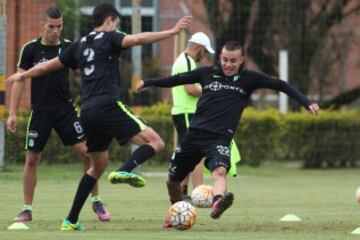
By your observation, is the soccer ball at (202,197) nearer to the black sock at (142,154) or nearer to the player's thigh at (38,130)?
the black sock at (142,154)

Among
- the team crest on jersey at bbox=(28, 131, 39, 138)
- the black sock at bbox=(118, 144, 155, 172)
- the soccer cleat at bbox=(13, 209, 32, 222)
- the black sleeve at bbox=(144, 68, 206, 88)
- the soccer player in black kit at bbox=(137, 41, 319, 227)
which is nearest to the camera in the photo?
the black sock at bbox=(118, 144, 155, 172)

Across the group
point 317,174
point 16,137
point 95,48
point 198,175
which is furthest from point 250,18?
point 95,48

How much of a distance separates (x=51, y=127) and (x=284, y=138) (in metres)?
12.5

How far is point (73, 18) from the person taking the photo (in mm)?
22672

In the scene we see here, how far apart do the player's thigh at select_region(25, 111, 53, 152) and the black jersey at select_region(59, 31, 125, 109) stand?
1.38m

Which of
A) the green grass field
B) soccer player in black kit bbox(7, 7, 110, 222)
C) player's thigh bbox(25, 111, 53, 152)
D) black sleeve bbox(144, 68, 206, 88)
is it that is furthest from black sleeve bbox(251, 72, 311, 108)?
player's thigh bbox(25, 111, 53, 152)

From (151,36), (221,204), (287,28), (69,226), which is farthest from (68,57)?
(287,28)

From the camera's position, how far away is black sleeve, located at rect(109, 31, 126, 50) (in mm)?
11086

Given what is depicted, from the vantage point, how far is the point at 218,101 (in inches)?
456

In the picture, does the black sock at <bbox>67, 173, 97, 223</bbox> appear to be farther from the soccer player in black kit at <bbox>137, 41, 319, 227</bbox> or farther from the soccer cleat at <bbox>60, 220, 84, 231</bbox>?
the soccer player in black kit at <bbox>137, 41, 319, 227</bbox>

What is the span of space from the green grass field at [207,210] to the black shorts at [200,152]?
621 mm

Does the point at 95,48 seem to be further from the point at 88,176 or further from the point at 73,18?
the point at 73,18

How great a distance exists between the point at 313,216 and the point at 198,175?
7.54 feet

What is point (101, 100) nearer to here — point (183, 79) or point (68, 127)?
point (183, 79)
